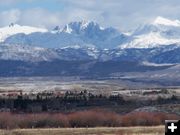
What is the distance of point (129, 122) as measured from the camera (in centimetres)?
11094

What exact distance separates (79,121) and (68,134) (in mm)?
46829

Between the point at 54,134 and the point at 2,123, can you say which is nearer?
the point at 54,134

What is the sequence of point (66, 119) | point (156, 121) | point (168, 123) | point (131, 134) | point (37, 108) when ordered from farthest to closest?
point (37, 108) → point (66, 119) → point (156, 121) → point (131, 134) → point (168, 123)

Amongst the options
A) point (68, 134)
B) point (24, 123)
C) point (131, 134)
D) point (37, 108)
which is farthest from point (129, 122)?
point (37, 108)

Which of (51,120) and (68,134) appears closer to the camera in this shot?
(68,134)

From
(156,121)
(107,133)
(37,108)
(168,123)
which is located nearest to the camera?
(168,123)

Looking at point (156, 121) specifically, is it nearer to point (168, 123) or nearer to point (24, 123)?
point (24, 123)

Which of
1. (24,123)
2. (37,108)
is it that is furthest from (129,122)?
(37,108)

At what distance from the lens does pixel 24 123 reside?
113 meters

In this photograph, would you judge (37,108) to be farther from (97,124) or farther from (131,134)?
(131,134)

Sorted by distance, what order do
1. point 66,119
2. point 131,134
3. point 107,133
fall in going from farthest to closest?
point 66,119 < point 107,133 < point 131,134

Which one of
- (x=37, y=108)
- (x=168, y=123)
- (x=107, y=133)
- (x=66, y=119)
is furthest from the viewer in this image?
(x=37, y=108)

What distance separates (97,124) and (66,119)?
741cm

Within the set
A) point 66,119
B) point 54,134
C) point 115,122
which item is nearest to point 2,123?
point 66,119
